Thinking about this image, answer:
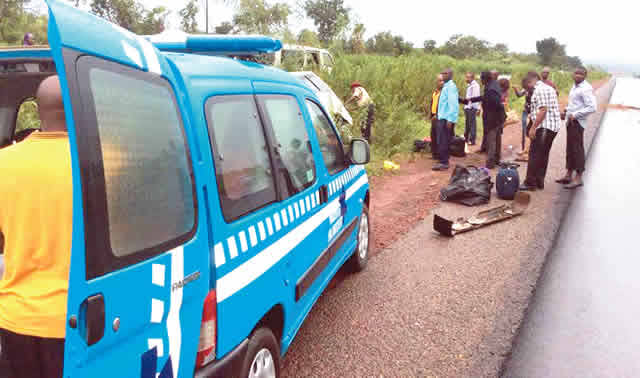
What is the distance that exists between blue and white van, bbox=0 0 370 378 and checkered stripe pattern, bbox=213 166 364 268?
0.01 metres

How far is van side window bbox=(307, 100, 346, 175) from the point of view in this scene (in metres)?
3.47

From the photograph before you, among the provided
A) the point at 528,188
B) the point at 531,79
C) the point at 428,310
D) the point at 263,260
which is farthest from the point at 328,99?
the point at 263,260

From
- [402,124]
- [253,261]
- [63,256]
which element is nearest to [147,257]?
[63,256]

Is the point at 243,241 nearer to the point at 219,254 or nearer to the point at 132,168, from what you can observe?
the point at 219,254

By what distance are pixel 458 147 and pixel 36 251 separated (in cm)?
1053

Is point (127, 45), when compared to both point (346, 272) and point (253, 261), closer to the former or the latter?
point (253, 261)

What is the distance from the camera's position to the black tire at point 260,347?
2136 millimetres

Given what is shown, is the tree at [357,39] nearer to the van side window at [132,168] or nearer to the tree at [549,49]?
the van side window at [132,168]

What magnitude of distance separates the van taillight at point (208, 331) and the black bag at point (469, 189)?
5.90 m

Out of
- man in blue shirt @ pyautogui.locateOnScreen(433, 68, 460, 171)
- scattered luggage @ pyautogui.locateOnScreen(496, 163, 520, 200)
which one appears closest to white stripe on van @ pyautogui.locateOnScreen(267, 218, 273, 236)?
scattered luggage @ pyautogui.locateOnScreen(496, 163, 520, 200)

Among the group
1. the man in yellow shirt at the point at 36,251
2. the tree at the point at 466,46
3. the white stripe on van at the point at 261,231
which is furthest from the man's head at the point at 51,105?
the tree at the point at 466,46

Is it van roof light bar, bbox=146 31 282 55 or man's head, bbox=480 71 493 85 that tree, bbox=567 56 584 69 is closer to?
man's head, bbox=480 71 493 85

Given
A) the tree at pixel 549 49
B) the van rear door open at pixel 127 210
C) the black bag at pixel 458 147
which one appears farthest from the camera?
the tree at pixel 549 49

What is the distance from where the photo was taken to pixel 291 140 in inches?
114
